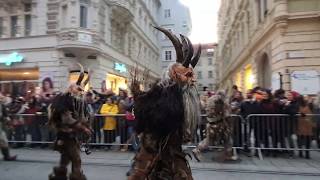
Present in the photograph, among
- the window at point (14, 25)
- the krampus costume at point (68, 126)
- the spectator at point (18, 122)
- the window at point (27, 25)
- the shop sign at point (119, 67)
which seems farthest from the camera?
the shop sign at point (119, 67)

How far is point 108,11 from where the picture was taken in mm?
28047

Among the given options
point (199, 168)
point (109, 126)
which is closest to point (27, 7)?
point (109, 126)

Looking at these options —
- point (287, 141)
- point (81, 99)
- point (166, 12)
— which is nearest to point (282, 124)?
point (287, 141)

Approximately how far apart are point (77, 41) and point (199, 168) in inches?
643

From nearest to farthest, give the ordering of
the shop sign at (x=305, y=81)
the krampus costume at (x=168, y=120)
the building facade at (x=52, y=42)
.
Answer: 1. the krampus costume at (x=168, y=120)
2. the shop sign at (x=305, y=81)
3. the building facade at (x=52, y=42)

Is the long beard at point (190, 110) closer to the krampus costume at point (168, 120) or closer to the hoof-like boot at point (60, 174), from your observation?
the krampus costume at point (168, 120)

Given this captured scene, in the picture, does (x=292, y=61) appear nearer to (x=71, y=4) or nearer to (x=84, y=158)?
(x=84, y=158)

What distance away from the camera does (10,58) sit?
82.5 ft

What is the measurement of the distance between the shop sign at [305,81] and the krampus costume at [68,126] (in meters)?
12.1

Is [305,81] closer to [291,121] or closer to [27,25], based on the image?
[291,121]

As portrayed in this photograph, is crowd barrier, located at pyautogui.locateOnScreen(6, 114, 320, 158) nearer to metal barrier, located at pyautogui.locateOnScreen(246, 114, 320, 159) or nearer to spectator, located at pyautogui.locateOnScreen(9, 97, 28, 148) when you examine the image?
metal barrier, located at pyautogui.locateOnScreen(246, 114, 320, 159)

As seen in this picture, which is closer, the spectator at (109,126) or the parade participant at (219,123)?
the parade participant at (219,123)

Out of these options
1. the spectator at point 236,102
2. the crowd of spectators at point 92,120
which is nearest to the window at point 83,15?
the crowd of spectators at point 92,120

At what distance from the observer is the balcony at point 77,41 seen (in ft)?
77.4
